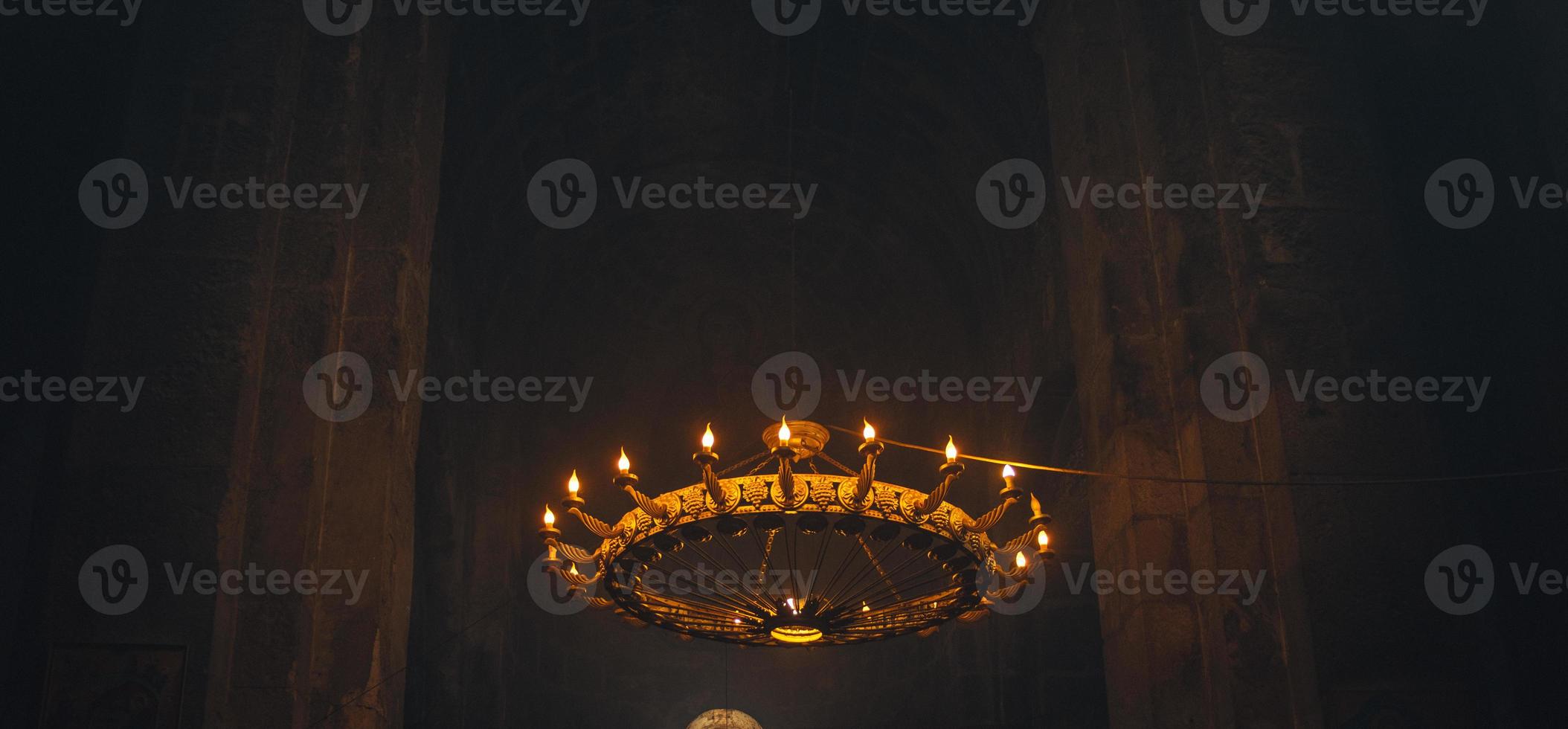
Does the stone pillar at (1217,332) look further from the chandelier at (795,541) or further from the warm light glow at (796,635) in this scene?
the warm light glow at (796,635)

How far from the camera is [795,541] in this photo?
559 cm

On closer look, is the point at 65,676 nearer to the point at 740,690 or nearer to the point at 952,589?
the point at 952,589

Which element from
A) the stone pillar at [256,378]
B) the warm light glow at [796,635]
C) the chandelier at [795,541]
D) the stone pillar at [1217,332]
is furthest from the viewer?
the warm light glow at [796,635]

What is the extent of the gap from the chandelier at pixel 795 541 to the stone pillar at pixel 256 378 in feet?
2.95

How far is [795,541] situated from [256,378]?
7.47 ft

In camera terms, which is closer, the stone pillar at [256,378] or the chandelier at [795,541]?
the stone pillar at [256,378]

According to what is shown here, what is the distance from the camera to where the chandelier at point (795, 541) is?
17.3ft

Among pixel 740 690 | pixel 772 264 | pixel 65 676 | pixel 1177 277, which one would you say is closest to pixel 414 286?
pixel 65 676

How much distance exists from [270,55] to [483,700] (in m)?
5.65

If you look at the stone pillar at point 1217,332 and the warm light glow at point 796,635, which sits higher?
the stone pillar at point 1217,332

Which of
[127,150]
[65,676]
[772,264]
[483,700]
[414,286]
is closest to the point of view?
[65,676]

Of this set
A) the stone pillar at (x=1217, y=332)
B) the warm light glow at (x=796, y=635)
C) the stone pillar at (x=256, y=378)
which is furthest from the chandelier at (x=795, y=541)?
the stone pillar at (x=256, y=378)

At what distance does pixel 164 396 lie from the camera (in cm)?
452

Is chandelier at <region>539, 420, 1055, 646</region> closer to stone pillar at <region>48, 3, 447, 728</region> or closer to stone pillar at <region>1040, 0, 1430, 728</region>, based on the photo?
Result: stone pillar at <region>1040, 0, 1430, 728</region>
